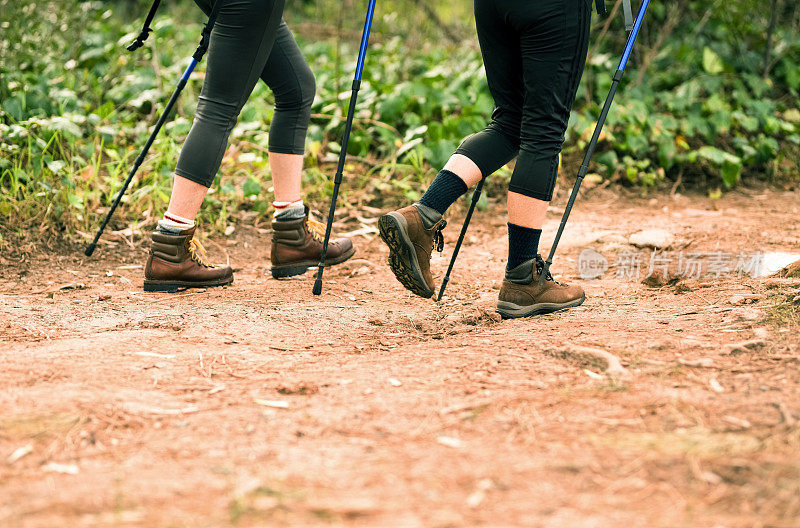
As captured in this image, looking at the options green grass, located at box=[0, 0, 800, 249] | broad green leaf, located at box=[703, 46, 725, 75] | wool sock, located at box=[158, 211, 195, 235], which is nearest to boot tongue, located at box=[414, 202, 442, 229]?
wool sock, located at box=[158, 211, 195, 235]

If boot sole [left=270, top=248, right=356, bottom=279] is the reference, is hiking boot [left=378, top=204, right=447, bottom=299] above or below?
above

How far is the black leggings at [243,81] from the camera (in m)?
2.99

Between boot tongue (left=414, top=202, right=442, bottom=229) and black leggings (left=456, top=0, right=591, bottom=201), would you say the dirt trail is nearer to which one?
boot tongue (left=414, top=202, right=442, bottom=229)

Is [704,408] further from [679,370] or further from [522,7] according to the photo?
[522,7]

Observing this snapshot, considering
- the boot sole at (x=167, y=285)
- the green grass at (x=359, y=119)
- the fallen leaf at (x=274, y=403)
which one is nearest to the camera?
the fallen leaf at (x=274, y=403)

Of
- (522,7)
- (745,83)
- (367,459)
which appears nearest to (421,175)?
(522,7)

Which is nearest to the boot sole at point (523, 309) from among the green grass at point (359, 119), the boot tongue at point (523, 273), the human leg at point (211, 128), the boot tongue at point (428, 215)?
the boot tongue at point (523, 273)

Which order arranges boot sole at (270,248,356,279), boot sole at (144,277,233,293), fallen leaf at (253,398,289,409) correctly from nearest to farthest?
fallen leaf at (253,398,289,409) < boot sole at (144,277,233,293) < boot sole at (270,248,356,279)

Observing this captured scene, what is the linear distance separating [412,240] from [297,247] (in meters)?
0.91

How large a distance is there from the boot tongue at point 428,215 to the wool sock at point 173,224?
1.06 m

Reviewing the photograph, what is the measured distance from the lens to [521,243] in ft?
9.96

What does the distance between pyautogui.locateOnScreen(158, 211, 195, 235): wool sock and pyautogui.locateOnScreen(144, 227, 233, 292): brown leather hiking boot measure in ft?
0.05

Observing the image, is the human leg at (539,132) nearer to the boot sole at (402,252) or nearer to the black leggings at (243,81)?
the boot sole at (402,252)

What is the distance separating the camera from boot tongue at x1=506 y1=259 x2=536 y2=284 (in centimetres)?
305
